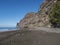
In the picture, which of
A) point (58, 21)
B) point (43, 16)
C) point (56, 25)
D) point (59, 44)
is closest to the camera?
point (59, 44)

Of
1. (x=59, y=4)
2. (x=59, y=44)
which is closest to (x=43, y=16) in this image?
(x=59, y=4)

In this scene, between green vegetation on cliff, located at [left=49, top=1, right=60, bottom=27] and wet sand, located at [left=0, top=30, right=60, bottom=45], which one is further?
green vegetation on cliff, located at [left=49, top=1, right=60, bottom=27]

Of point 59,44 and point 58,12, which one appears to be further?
point 58,12

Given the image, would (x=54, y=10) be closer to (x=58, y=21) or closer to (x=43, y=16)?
(x=58, y=21)

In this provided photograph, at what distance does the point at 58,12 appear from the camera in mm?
87875

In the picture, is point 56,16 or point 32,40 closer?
point 32,40

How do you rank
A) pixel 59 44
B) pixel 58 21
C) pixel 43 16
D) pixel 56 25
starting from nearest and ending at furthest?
1. pixel 59 44
2. pixel 58 21
3. pixel 56 25
4. pixel 43 16

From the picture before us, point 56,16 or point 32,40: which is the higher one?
point 56,16

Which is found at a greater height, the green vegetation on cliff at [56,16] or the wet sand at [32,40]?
the green vegetation on cliff at [56,16]

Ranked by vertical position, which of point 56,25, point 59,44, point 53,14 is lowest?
point 59,44

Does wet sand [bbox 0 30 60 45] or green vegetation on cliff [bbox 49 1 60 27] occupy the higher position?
green vegetation on cliff [bbox 49 1 60 27]

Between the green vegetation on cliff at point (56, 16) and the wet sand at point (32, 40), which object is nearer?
the wet sand at point (32, 40)

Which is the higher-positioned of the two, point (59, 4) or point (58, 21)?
point (59, 4)

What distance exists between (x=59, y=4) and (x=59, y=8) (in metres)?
2.20
